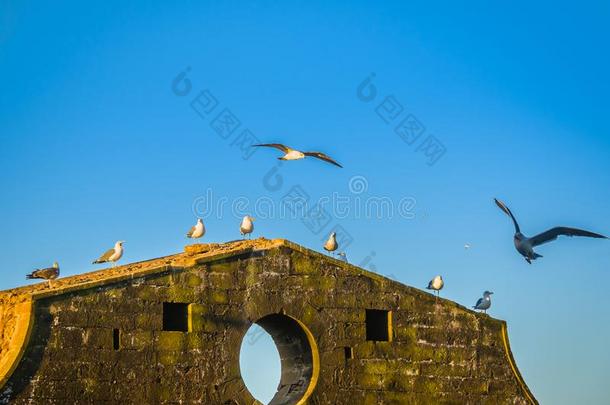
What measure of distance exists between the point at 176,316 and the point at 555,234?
925 centimetres

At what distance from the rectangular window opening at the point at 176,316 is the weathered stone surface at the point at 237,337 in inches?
1.9

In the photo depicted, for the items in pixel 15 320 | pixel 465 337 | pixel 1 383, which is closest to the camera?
pixel 1 383

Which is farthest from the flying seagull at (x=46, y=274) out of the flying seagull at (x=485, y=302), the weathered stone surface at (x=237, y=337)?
the flying seagull at (x=485, y=302)

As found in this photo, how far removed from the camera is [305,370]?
2795 cm

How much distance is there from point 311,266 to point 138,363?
4.51 m

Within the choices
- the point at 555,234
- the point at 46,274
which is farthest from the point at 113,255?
the point at 555,234

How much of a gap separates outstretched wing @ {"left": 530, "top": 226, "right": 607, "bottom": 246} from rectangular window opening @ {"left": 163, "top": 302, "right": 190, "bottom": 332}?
877cm

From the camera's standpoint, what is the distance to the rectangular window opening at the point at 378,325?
28656mm

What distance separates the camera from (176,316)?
26.5 metres

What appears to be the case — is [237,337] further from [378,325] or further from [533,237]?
[533,237]

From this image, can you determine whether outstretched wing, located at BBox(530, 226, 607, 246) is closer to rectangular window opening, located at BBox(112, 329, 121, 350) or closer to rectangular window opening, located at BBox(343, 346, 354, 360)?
rectangular window opening, located at BBox(343, 346, 354, 360)

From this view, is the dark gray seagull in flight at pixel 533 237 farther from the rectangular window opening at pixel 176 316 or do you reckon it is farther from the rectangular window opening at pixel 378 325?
the rectangular window opening at pixel 176 316

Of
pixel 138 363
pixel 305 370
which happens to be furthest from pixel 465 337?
pixel 138 363

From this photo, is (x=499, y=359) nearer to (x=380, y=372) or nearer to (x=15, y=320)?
(x=380, y=372)
